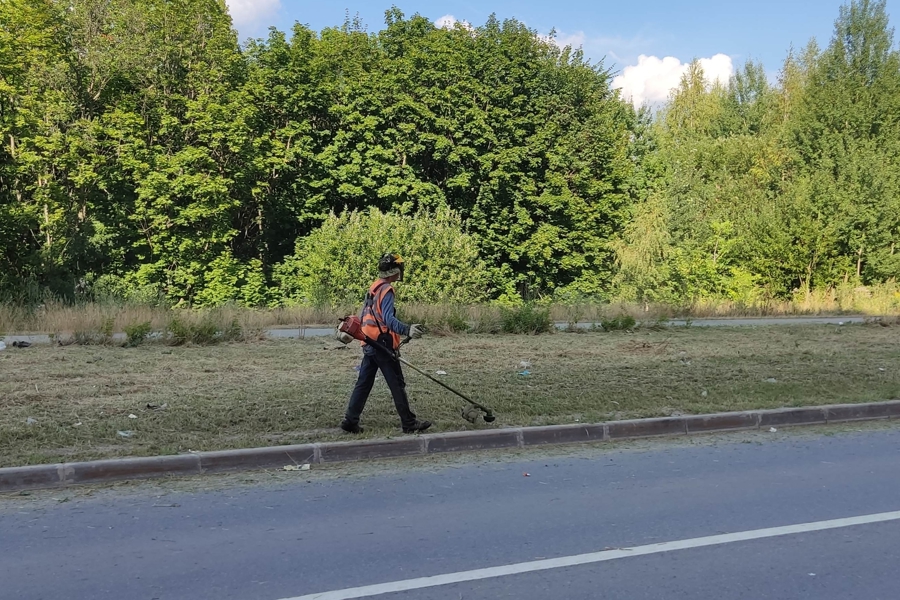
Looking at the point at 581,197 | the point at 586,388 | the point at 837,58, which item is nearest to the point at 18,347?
the point at 586,388

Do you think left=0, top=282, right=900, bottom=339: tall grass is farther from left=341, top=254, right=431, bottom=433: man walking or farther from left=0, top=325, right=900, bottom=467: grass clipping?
left=341, top=254, right=431, bottom=433: man walking

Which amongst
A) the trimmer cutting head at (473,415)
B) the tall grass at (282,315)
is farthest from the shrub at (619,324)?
the trimmer cutting head at (473,415)

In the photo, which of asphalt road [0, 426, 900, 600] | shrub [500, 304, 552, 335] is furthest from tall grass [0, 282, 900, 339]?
asphalt road [0, 426, 900, 600]

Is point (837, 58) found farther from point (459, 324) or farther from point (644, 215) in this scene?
point (459, 324)

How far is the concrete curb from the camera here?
6137mm

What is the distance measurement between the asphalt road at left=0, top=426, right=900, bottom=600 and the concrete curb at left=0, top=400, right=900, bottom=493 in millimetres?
282

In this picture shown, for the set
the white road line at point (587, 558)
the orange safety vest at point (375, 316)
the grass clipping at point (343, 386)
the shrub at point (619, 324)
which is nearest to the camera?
the white road line at point (587, 558)

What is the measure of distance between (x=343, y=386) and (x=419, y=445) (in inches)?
124

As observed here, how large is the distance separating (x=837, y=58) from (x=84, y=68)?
39343 millimetres

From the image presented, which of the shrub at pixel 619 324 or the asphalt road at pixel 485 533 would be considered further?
the shrub at pixel 619 324

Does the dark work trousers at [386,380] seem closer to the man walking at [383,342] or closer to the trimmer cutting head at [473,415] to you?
the man walking at [383,342]

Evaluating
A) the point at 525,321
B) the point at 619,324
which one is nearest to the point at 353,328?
the point at 525,321

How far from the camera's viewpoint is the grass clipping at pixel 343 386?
7.48m

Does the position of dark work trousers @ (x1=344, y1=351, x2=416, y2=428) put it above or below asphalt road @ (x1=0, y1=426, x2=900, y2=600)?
above
